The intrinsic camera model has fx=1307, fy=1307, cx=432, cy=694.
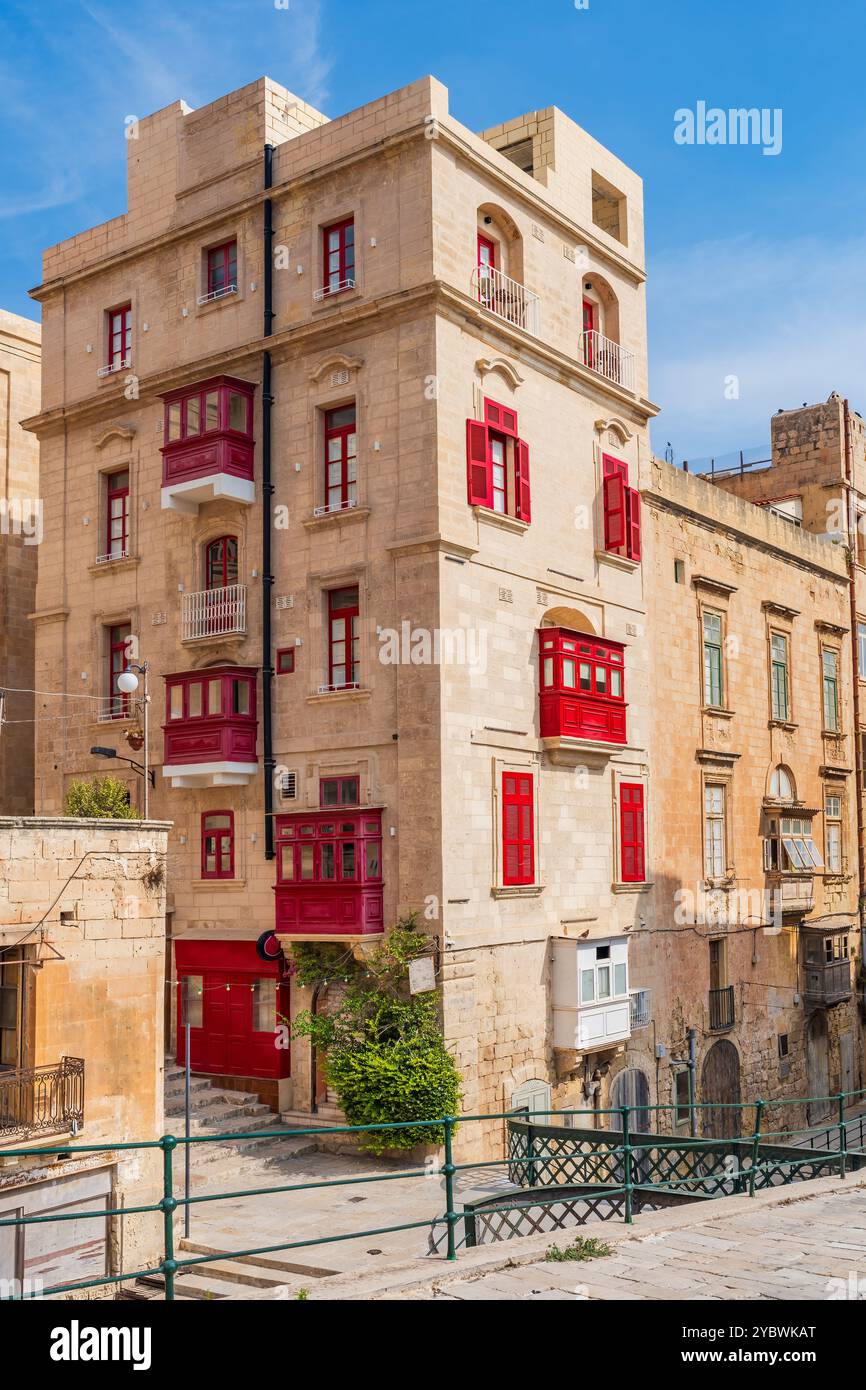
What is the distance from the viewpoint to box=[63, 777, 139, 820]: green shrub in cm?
2355

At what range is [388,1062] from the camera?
2133 cm

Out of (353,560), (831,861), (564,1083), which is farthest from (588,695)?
(831,861)

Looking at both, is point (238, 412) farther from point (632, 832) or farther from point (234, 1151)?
point (234, 1151)

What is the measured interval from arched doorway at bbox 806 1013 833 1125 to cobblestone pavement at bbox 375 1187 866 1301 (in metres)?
24.3

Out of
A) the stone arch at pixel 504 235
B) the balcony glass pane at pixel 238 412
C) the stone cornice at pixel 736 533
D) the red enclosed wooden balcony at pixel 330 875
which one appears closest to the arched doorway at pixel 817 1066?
the stone cornice at pixel 736 533

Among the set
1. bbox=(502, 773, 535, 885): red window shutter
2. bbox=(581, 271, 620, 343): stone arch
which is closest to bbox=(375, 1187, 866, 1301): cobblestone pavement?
bbox=(502, 773, 535, 885): red window shutter

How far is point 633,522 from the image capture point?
28016 mm

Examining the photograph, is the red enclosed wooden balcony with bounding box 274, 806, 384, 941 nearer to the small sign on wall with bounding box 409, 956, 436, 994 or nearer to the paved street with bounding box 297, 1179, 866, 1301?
the small sign on wall with bounding box 409, 956, 436, 994

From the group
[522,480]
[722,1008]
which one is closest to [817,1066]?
[722,1008]


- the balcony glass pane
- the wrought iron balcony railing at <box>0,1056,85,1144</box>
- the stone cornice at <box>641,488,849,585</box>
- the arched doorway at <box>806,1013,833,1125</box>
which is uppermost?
the balcony glass pane

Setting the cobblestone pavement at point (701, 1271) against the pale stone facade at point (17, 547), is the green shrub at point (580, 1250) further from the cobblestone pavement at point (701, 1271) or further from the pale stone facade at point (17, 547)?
the pale stone facade at point (17, 547)

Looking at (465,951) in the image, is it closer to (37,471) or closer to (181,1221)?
(181,1221)

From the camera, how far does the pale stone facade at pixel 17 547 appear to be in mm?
30094

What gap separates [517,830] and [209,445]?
9.48 meters
